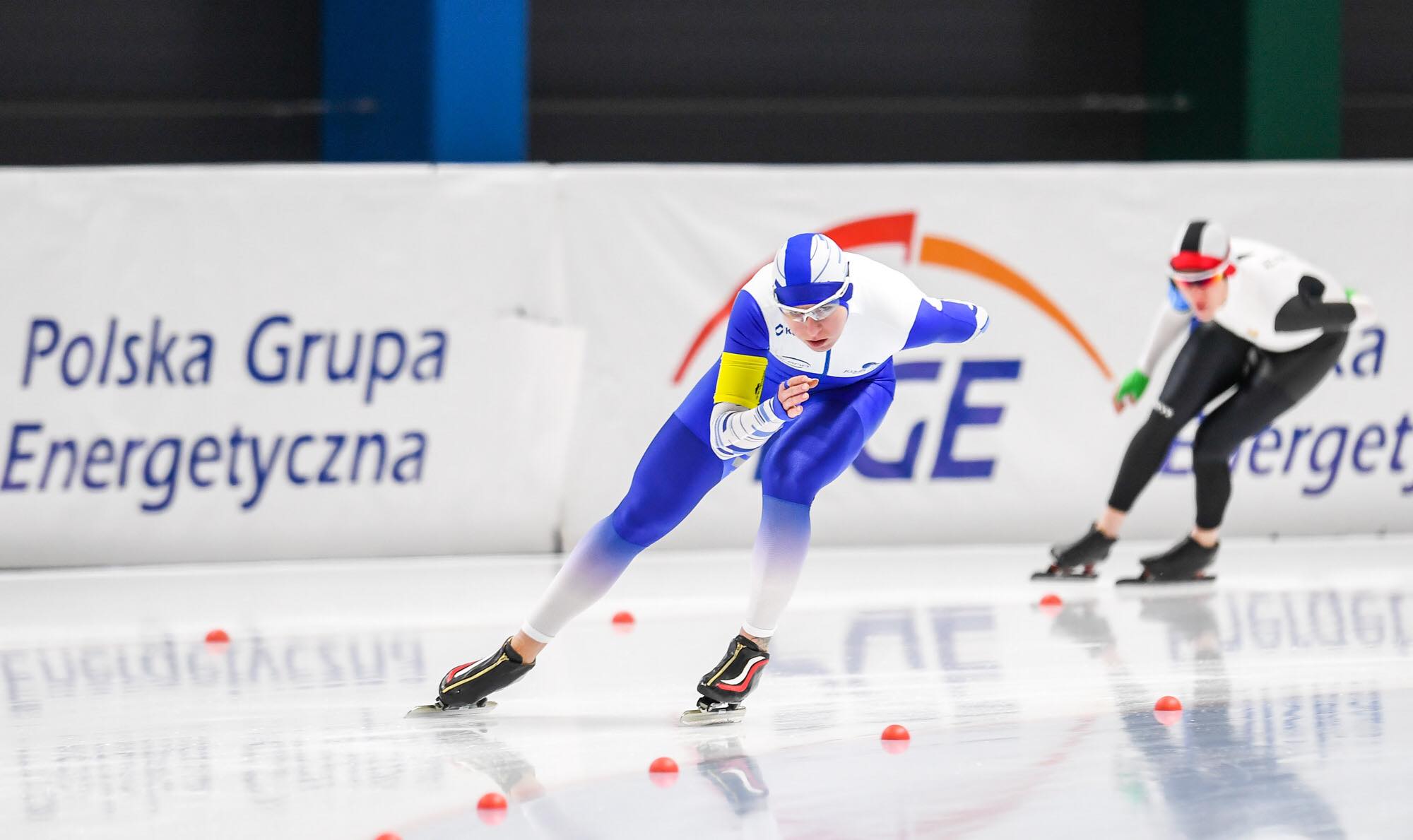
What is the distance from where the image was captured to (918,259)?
7000 mm

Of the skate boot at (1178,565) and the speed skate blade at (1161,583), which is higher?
the skate boot at (1178,565)

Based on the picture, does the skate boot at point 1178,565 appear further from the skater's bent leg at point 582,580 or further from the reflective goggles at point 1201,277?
the skater's bent leg at point 582,580

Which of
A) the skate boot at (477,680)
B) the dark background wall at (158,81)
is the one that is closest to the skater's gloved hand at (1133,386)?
the skate boot at (477,680)

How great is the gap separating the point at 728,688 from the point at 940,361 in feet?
10.8

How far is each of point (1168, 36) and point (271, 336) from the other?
6.31 meters

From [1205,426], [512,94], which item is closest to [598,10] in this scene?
[512,94]

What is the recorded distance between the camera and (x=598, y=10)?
10258 mm

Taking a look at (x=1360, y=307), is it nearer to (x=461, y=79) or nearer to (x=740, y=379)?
(x=740, y=379)

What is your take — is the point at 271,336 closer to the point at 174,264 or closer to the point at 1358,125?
the point at 174,264

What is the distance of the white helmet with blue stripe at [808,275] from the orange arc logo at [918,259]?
3.17 meters

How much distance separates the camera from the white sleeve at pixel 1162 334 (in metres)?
6.05

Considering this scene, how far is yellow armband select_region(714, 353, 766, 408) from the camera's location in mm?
3785

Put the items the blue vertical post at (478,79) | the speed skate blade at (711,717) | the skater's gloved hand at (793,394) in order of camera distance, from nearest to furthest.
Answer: the skater's gloved hand at (793,394) < the speed skate blade at (711,717) < the blue vertical post at (478,79)

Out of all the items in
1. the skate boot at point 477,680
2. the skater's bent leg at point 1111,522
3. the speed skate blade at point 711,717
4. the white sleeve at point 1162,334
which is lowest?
the skater's bent leg at point 1111,522
